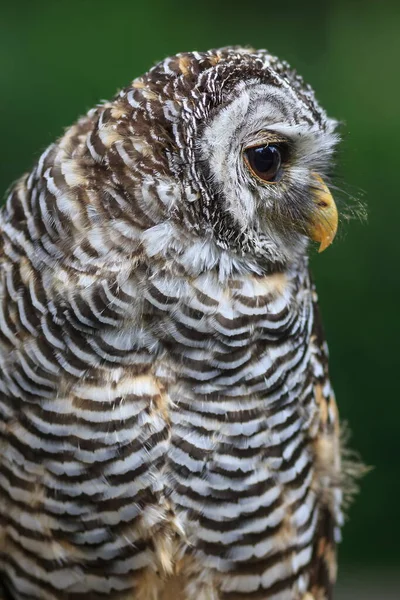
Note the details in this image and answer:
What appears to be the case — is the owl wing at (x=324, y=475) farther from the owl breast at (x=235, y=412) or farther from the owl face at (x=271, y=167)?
the owl face at (x=271, y=167)

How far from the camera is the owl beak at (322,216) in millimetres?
1985

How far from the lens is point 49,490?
6.22 feet

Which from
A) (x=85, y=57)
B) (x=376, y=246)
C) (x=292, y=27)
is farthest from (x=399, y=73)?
(x=85, y=57)

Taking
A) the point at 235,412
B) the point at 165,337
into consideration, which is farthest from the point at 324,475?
the point at 165,337

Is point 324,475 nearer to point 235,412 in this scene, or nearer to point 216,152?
point 235,412

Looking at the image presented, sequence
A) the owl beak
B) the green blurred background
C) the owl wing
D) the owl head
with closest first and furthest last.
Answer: the owl head → the owl beak → the owl wing → the green blurred background

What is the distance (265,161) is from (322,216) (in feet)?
0.76

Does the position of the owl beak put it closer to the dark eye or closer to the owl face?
the owl face

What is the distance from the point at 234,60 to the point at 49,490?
1092mm

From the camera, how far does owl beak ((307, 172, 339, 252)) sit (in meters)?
1.99

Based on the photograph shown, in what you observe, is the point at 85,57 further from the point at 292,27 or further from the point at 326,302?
the point at 326,302

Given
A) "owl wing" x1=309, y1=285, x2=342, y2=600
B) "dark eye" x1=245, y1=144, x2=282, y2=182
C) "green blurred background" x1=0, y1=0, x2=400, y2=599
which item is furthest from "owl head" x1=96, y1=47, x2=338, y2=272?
"green blurred background" x1=0, y1=0, x2=400, y2=599

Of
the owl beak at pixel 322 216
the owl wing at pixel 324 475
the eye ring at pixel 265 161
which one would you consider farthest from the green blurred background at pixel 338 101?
the eye ring at pixel 265 161

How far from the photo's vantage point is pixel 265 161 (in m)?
1.85
